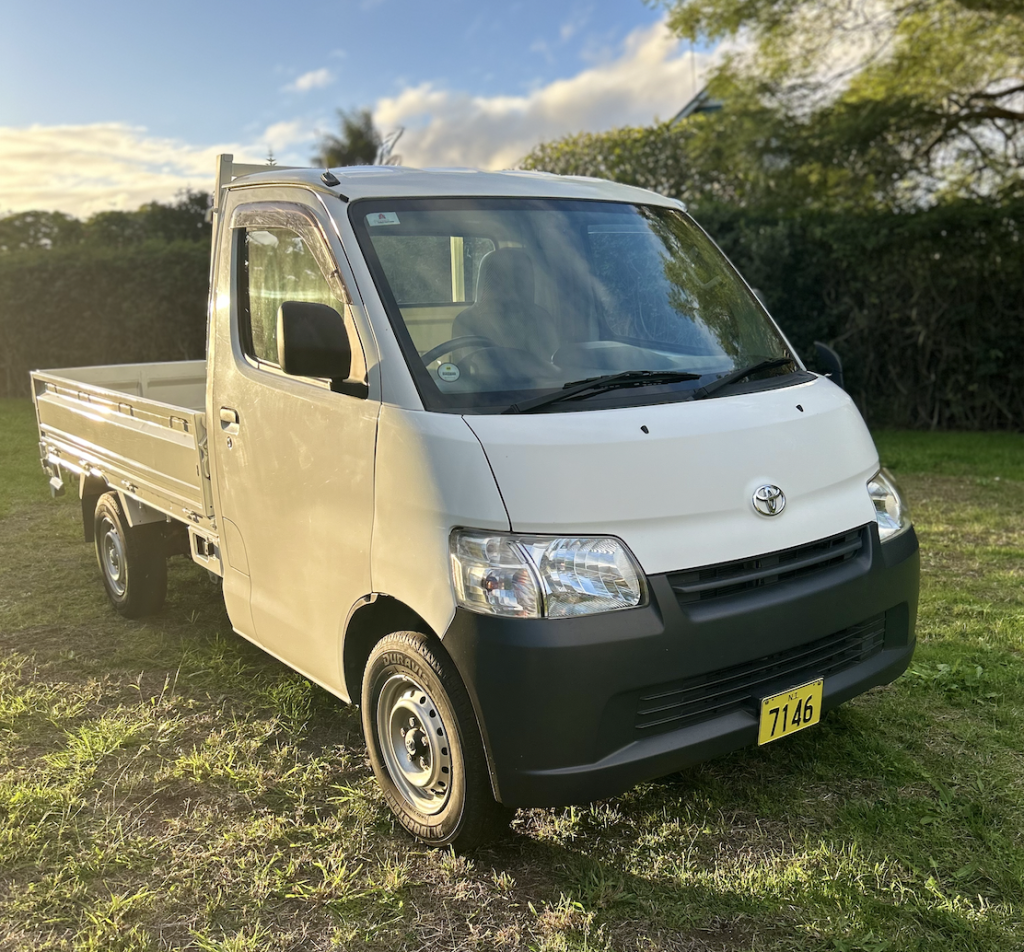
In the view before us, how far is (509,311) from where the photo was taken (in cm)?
319

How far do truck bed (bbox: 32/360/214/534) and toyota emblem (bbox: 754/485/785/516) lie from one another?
2.40 meters

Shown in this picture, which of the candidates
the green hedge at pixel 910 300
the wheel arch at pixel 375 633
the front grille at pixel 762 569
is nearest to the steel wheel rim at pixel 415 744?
the wheel arch at pixel 375 633

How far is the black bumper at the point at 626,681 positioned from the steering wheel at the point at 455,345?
869mm

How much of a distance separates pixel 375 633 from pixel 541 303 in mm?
1272

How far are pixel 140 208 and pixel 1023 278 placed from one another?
1077 inches

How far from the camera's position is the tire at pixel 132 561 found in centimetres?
515

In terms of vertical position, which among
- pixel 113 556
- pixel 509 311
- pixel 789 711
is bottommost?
pixel 113 556

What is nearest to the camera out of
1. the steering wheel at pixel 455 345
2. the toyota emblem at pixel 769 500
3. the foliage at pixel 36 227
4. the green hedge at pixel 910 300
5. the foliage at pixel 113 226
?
the toyota emblem at pixel 769 500

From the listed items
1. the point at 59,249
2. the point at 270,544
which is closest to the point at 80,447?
the point at 270,544

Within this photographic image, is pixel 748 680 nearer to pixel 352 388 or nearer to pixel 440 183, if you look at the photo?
pixel 352 388

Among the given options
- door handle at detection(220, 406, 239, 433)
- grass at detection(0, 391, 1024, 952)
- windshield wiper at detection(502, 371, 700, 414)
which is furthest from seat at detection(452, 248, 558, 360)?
grass at detection(0, 391, 1024, 952)

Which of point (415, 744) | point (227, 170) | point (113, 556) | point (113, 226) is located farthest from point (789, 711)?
point (113, 226)

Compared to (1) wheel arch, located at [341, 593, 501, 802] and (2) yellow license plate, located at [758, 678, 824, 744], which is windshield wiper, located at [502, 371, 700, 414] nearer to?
(1) wheel arch, located at [341, 593, 501, 802]

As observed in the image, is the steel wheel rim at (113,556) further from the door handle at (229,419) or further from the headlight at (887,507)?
the headlight at (887,507)
